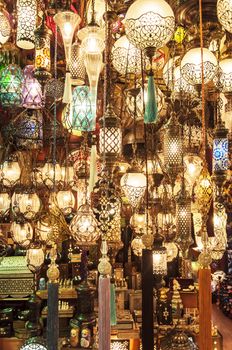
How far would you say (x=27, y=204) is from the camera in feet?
11.9

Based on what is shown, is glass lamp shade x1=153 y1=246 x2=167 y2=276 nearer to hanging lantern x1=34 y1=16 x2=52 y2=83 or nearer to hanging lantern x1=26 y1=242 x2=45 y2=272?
hanging lantern x1=26 y1=242 x2=45 y2=272

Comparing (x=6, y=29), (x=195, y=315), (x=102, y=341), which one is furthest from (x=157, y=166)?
(x=195, y=315)

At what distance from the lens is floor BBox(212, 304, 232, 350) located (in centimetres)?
756

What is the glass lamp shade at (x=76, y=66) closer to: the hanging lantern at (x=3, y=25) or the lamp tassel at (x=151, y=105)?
the hanging lantern at (x=3, y=25)

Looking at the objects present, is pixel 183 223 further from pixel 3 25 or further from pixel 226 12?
Answer: pixel 3 25

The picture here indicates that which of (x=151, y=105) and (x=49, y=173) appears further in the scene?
(x=49, y=173)

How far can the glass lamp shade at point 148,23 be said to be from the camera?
152 cm

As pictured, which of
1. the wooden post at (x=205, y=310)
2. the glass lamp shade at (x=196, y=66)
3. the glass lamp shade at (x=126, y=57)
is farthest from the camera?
the glass lamp shade at (x=126, y=57)

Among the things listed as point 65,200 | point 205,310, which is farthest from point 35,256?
point 205,310

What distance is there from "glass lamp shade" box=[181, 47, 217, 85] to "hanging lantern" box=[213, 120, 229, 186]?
292mm

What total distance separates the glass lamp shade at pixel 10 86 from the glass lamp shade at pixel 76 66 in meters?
0.59

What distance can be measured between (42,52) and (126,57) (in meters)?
0.43

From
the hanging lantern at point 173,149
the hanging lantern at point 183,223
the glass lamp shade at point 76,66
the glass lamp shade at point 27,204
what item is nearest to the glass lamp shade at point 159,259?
the glass lamp shade at point 27,204

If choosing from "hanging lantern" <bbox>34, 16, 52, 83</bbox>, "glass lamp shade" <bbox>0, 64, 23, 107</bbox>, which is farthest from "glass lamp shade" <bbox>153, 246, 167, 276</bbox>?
"hanging lantern" <bbox>34, 16, 52, 83</bbox>
